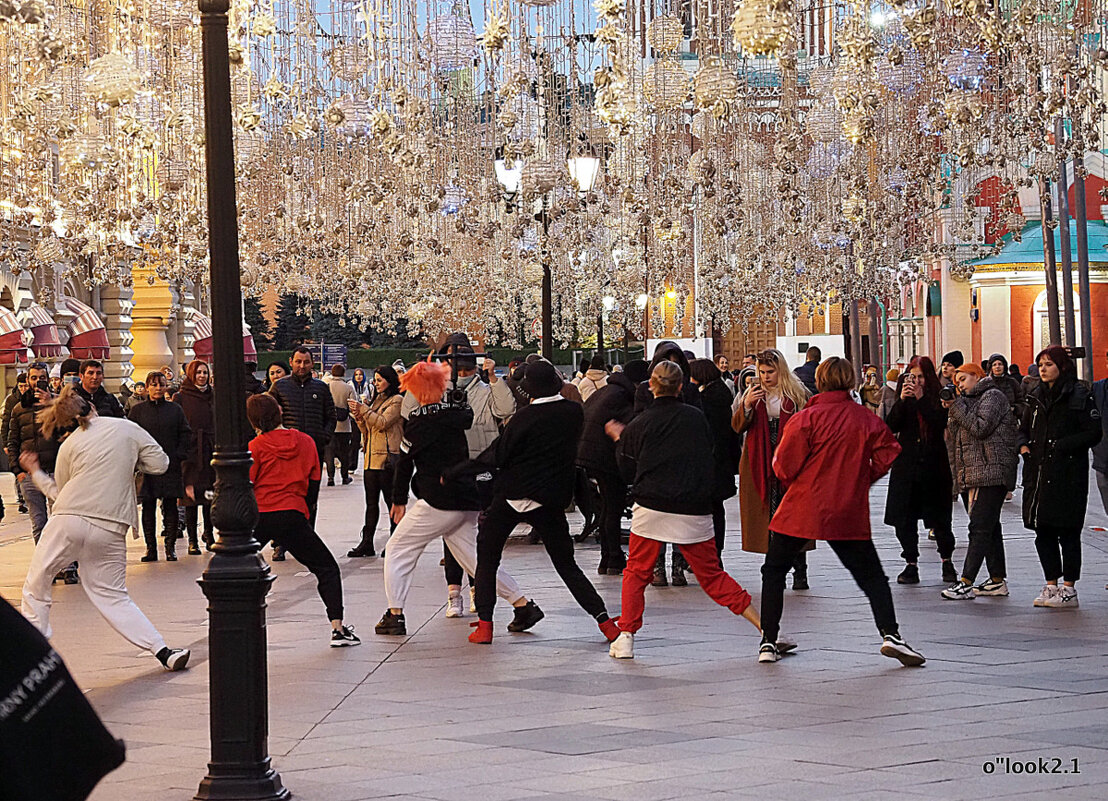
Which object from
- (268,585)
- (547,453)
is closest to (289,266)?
(547,453)

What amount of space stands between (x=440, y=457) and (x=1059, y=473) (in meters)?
4.30

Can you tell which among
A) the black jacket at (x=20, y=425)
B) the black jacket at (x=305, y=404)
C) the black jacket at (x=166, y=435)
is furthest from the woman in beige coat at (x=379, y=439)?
the black jacket at (x=20, y=425)

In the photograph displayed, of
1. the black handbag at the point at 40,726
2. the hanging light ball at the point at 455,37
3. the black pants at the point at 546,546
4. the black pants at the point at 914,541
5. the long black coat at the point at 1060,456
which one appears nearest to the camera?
the black handbag at the point at 40,726

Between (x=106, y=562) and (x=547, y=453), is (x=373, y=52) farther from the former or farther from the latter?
(x=106, y=562)

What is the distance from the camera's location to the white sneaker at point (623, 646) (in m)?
10.1

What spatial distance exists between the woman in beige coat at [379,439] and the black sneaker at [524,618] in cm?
549

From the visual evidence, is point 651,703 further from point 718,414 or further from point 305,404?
point 305,404

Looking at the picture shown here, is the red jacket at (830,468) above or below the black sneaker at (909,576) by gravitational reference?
above

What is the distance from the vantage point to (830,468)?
9844 mm

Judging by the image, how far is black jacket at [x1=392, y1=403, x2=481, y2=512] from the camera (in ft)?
36.8

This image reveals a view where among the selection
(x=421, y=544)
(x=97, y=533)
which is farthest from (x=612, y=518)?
(x=97, y=533)

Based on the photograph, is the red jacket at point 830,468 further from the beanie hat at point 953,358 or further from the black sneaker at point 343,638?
the beanie hat at point 953,358

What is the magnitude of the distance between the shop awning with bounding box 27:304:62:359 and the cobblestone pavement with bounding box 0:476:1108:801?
863 inches

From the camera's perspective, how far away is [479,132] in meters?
23.5
